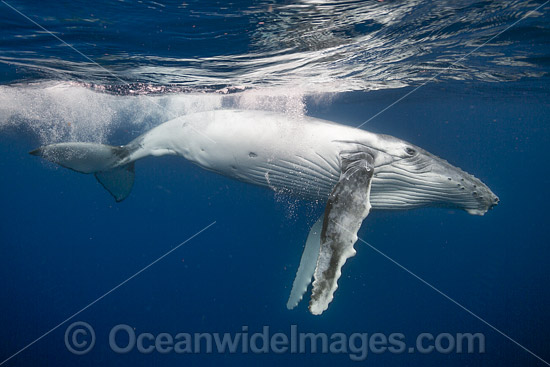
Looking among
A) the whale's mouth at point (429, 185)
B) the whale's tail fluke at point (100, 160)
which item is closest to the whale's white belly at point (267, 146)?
the whale's mouth at point (429, 185)

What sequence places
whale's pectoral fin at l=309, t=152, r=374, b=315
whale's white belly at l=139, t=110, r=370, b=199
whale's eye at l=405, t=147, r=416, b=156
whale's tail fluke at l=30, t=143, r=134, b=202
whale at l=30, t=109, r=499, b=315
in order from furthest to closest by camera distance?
1. whale's tail fluke at l=30, t=143, r=134, b=202
2. whale's white belly at l=139, t=110, r=370, b=199
3. whale's eye at l=405, t=147, r=416, b=156
4. whale at l=30, t=109, r=499, b=315
5. whale's pectoral fin at l=309, t=152, r=374, b=315

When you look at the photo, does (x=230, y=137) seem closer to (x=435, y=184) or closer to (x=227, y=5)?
(x=227, y=5)

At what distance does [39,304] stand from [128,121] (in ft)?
107

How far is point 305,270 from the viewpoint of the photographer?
19.0 ft

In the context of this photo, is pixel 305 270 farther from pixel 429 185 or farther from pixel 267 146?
pixel 429 185

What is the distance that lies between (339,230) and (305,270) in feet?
7.55

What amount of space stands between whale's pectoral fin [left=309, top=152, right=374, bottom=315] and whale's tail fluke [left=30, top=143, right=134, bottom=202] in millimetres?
4988

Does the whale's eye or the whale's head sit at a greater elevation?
the whale's eye

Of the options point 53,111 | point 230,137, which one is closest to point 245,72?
point 230,137

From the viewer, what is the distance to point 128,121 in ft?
71.1

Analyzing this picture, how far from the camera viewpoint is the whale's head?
489 centimetres

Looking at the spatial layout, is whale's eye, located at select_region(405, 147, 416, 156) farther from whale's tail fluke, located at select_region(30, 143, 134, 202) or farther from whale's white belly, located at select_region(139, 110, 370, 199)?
whale's tail fluke, located at select_region(30, 143, 134, 202)

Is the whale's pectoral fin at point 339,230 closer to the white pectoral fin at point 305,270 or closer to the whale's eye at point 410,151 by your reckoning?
the whale's eye at point 410,151

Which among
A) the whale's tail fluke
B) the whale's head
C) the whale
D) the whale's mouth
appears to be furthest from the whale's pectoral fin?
the whale's tail fluke
